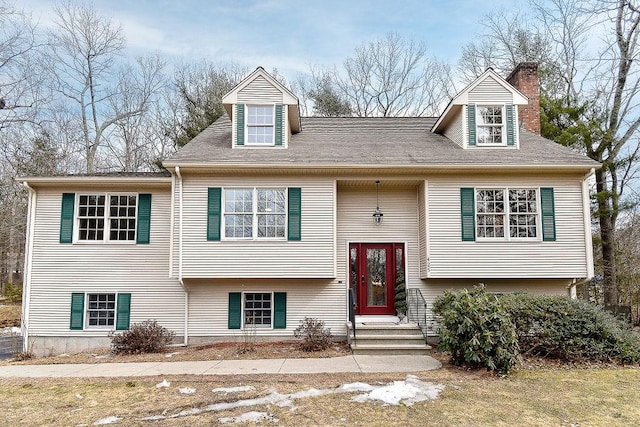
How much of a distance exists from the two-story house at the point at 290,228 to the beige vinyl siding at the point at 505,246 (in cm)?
4

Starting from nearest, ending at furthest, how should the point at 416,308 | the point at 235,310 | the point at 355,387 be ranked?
the point at 355,387, the point at 416,308, the point at 235,310

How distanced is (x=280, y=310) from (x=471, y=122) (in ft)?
24.9

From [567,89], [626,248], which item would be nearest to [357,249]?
[626,248]

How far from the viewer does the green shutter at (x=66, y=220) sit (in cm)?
1134

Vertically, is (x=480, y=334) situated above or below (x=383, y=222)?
below

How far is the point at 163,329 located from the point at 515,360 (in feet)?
27.6

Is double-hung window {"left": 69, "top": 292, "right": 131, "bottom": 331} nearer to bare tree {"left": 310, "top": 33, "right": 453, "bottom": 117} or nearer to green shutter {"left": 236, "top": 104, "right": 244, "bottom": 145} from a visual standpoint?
green shutter {"left": 236, "top": 104, "right": 244, "bottom": 145}

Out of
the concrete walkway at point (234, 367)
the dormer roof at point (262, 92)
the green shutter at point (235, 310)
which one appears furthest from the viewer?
the dormer roof at point (262, 92)

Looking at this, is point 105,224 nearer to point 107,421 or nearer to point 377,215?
point 107,421

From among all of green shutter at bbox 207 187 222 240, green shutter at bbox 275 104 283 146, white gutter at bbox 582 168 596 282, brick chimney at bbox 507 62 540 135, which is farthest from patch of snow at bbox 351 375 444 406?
brick chimney at bbox 507 62 540 135

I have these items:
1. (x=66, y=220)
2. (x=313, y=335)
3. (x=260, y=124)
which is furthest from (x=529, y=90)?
(x=66, y=220)

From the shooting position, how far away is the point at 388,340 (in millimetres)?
9945

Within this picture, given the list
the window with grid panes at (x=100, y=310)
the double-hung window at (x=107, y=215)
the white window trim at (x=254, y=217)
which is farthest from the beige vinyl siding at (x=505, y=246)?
the window with grid panes at (x=100, y=310)

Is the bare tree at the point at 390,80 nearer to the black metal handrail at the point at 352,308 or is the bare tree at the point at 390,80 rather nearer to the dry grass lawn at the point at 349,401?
the black metal handrail at the point at 352,308
